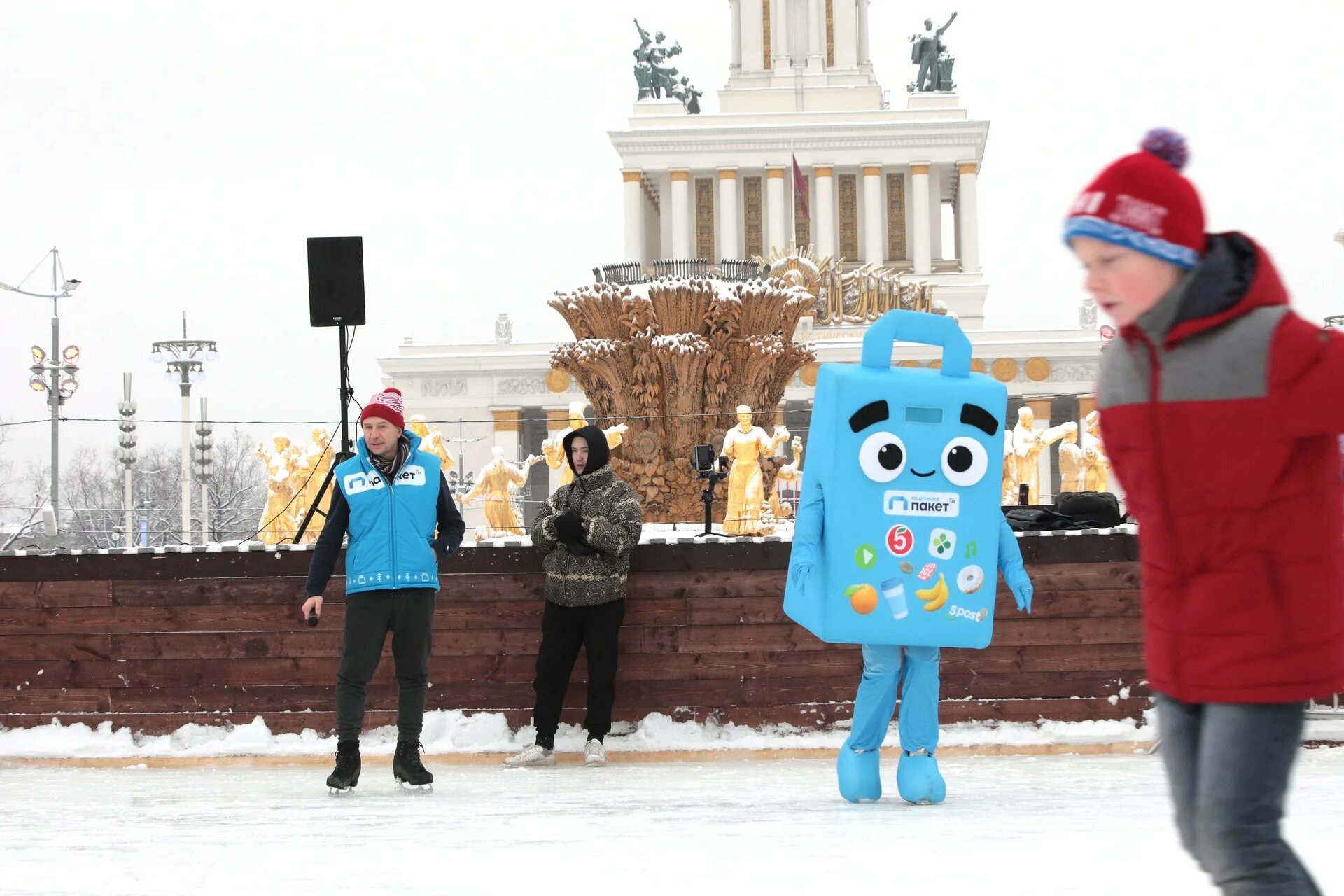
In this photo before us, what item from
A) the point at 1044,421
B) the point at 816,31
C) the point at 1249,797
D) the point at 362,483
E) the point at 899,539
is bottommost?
the point at 1249,797

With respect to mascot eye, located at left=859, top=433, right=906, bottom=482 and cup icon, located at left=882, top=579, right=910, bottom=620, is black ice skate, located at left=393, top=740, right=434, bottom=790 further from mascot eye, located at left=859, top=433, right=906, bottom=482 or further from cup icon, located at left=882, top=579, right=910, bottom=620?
mascot eye, located at left=859, top=433, right=906, bottom=482

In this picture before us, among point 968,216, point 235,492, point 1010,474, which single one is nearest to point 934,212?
point 968,216

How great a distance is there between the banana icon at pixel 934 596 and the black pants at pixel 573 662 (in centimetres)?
201

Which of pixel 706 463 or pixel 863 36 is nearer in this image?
pixel 706 463

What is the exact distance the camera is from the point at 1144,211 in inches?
96.8

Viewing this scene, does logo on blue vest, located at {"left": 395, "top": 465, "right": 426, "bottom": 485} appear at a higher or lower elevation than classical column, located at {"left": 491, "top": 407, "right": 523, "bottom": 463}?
lower

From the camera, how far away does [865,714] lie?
5.29 metres

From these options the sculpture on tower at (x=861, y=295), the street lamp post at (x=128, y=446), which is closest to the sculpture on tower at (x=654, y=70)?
the sculpture on tower at (x=861, y=295)

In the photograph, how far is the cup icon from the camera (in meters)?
5.35

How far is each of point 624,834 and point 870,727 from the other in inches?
42.5

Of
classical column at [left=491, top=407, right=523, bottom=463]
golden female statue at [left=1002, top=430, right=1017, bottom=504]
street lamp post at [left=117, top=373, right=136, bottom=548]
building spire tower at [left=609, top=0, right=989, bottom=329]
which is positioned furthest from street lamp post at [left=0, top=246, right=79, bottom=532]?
building spire tower at [left=609, top=0, right=989, bottom=329]

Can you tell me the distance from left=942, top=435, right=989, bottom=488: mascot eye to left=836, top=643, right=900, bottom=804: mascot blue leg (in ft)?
2.10

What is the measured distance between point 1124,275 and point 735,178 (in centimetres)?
6289

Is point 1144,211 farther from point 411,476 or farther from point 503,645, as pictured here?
point 503,645
